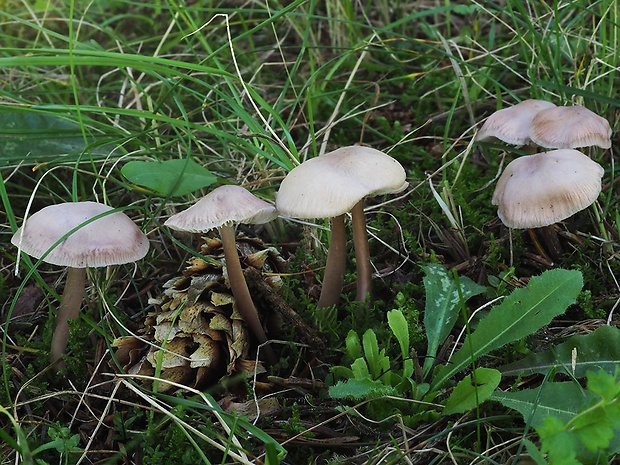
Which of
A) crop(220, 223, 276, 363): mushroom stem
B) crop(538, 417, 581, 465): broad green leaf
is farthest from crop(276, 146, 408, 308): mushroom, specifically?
crop(538, 417, 581, 465): broad green leaf

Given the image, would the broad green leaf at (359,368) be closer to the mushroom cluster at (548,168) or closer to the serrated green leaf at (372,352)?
the serrated green leaf at (372,352)

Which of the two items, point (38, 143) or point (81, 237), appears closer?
point (81, 237)

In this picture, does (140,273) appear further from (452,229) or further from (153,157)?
(452,229)

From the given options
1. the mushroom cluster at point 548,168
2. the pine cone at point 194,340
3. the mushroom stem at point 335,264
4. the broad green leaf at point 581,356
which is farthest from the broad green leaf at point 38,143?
the broad green leaf at point 581,356

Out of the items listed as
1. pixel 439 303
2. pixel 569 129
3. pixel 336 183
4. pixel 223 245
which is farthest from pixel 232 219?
pixel 569 129

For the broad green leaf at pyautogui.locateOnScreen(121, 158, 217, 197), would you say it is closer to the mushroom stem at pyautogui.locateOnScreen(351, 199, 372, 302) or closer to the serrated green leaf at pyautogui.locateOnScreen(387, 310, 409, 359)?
the mushroom stem at pyautogui.locateOnScreen(351, 199, 372, 302)

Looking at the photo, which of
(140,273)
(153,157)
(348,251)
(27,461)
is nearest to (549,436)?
(27,461)

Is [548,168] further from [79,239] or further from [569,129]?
[79,239]
